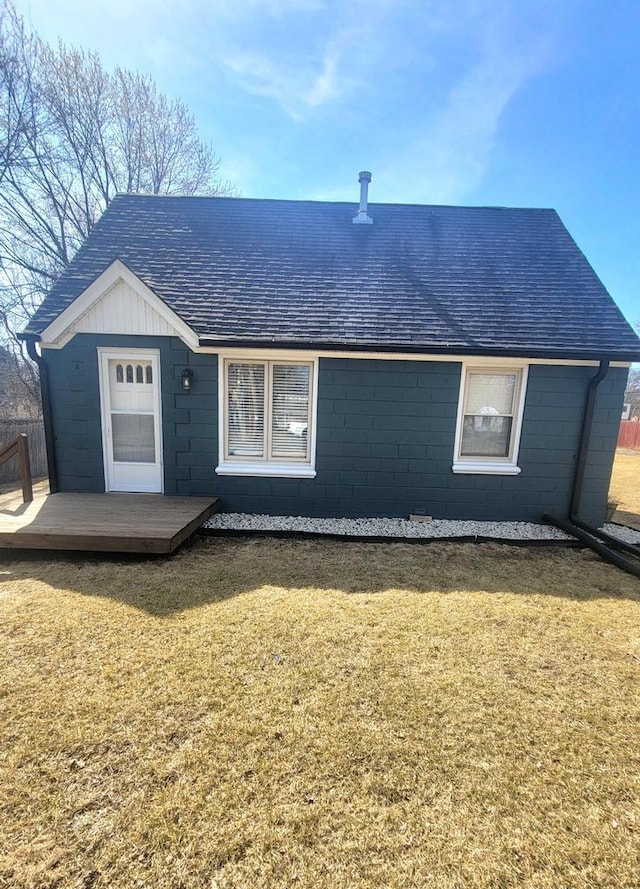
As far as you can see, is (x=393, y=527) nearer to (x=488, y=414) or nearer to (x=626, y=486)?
(x=488, y=414)

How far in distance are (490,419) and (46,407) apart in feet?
23.4

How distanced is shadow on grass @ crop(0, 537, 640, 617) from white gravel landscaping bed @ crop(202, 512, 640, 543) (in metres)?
0.32

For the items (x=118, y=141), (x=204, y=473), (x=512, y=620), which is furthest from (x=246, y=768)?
(x=118, y=141)

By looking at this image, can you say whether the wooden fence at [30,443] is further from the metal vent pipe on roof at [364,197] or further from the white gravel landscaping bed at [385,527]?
the metal vent pipe on roof at [364,197]

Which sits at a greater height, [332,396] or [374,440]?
[332,396]

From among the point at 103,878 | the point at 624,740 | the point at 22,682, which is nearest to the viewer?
the point at 103,878

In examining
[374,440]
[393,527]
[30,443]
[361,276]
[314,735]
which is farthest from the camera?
[30,443]

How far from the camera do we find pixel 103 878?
150cm

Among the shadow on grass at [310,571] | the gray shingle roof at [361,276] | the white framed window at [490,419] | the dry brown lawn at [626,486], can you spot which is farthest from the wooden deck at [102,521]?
the dry brown lawn at [626,486]

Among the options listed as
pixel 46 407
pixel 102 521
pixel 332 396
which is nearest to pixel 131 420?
pixel 46 407

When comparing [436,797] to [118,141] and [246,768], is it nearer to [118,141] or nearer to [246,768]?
[246,768]

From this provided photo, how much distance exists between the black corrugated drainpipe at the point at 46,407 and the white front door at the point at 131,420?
82 cm

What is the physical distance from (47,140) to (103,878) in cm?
1796

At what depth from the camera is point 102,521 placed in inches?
197
